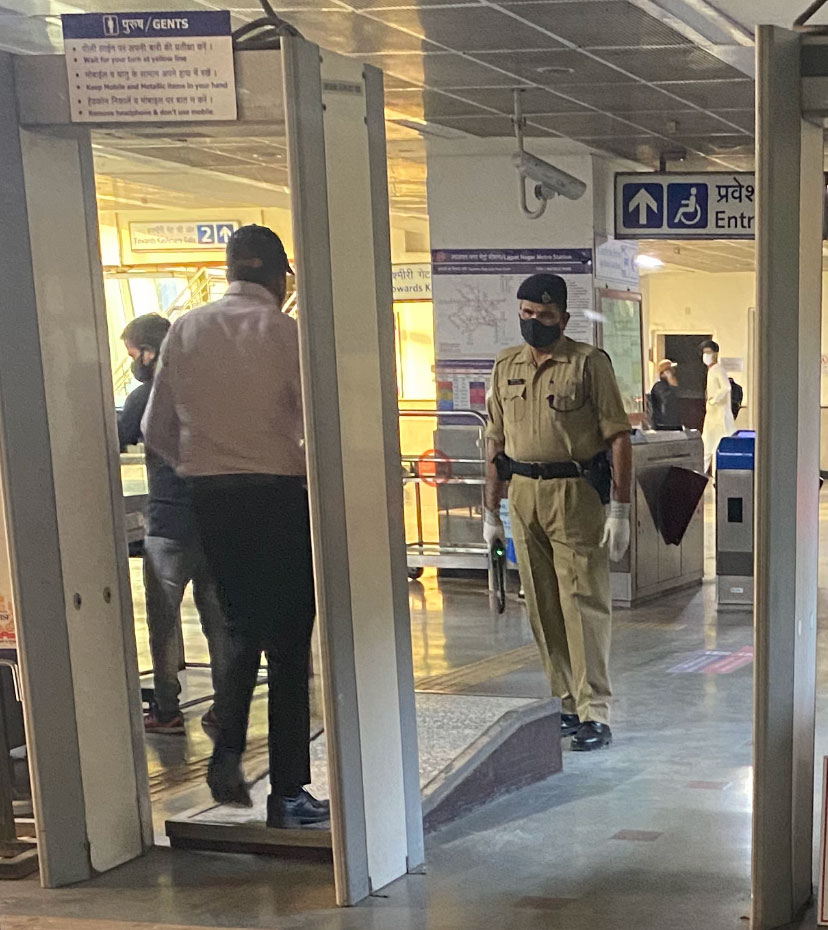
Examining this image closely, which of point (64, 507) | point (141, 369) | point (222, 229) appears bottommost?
point (64, 507)

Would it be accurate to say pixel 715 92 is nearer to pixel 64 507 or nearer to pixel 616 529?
pixel 616 529

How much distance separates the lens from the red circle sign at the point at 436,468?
7.98 metres

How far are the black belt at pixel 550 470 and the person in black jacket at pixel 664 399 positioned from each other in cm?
871

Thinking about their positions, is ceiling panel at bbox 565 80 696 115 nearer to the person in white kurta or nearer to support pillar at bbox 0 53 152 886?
support pillar at bbox 0 53 152 886

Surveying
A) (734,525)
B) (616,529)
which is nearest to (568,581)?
(616,529)

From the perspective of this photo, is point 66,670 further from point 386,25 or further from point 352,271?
point 386,25

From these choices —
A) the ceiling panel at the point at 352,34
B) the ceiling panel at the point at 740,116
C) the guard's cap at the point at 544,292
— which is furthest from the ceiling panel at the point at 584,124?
the guard's cap at the point at 544,292

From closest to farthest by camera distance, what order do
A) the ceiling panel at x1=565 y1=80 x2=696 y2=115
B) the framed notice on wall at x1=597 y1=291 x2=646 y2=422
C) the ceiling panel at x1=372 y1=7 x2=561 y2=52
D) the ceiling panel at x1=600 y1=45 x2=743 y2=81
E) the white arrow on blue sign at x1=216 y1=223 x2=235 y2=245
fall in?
the ceiling panel at x1=372 y1=7 x2=561 y2=52 → the ceiling panel at x1=600 y1=45 x2=743 y2=81 → the ceiling panel at x1=565 y1=80 x2=696 y2=115 → the framed notice on wall at x1=597 y1=291 x2=646 y2=422 → the white arrow on blue sign at x1=216 y1=223 x2=235 y2=245

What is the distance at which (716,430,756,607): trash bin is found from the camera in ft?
22.9

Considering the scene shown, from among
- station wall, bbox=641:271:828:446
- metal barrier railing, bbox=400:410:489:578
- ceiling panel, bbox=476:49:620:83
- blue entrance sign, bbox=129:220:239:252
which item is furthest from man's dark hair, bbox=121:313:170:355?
station wall, bbox=641:271:828:446

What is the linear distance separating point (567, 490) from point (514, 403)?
1.21 ft

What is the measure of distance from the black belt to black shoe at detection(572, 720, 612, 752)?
0.90 metres

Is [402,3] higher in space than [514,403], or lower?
higher

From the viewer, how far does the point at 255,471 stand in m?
3.09
